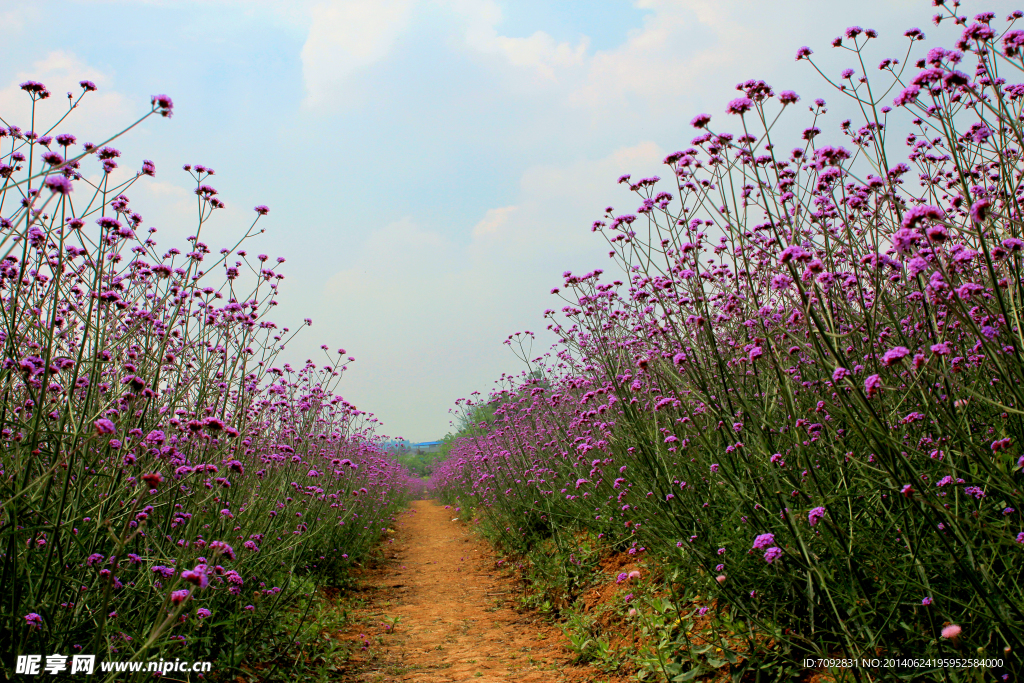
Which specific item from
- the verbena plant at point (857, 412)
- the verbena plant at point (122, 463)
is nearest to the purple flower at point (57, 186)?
the verbena plant at point (122, 463)

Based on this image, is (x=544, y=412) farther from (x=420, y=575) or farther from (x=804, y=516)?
(x=804, y=516)

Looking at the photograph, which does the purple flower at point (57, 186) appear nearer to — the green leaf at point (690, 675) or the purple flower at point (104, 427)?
the purple flower at point (104, 427)

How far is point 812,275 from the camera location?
2.36 metres

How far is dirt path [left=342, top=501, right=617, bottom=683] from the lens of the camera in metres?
4.32

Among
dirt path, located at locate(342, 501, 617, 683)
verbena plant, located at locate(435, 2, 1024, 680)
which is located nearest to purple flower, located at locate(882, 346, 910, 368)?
verbena plant, located at locate(435, 2, 1024, 680)

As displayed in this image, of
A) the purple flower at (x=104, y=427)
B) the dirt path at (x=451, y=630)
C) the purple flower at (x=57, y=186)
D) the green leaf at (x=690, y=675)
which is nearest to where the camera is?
the purple flower at (x=57, y=186)

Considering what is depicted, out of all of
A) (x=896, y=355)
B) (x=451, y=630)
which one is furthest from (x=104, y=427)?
(x=451, y=630)

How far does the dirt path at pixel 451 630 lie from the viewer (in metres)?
4.32

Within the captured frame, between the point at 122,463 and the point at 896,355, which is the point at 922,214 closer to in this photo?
the point at 896,355

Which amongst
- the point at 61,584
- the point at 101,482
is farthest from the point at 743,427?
the point at 101,482

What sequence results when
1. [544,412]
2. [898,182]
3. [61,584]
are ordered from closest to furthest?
[61,584] → [898,182] → [544,412]

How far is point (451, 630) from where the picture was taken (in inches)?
219

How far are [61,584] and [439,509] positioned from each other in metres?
15.4

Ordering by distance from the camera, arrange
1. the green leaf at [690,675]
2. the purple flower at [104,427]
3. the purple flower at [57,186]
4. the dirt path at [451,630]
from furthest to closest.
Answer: the dirt path at [451,630] < the green leaf at [690,675] < the purple flower at [104,427] < the purple flower at [57,186]
